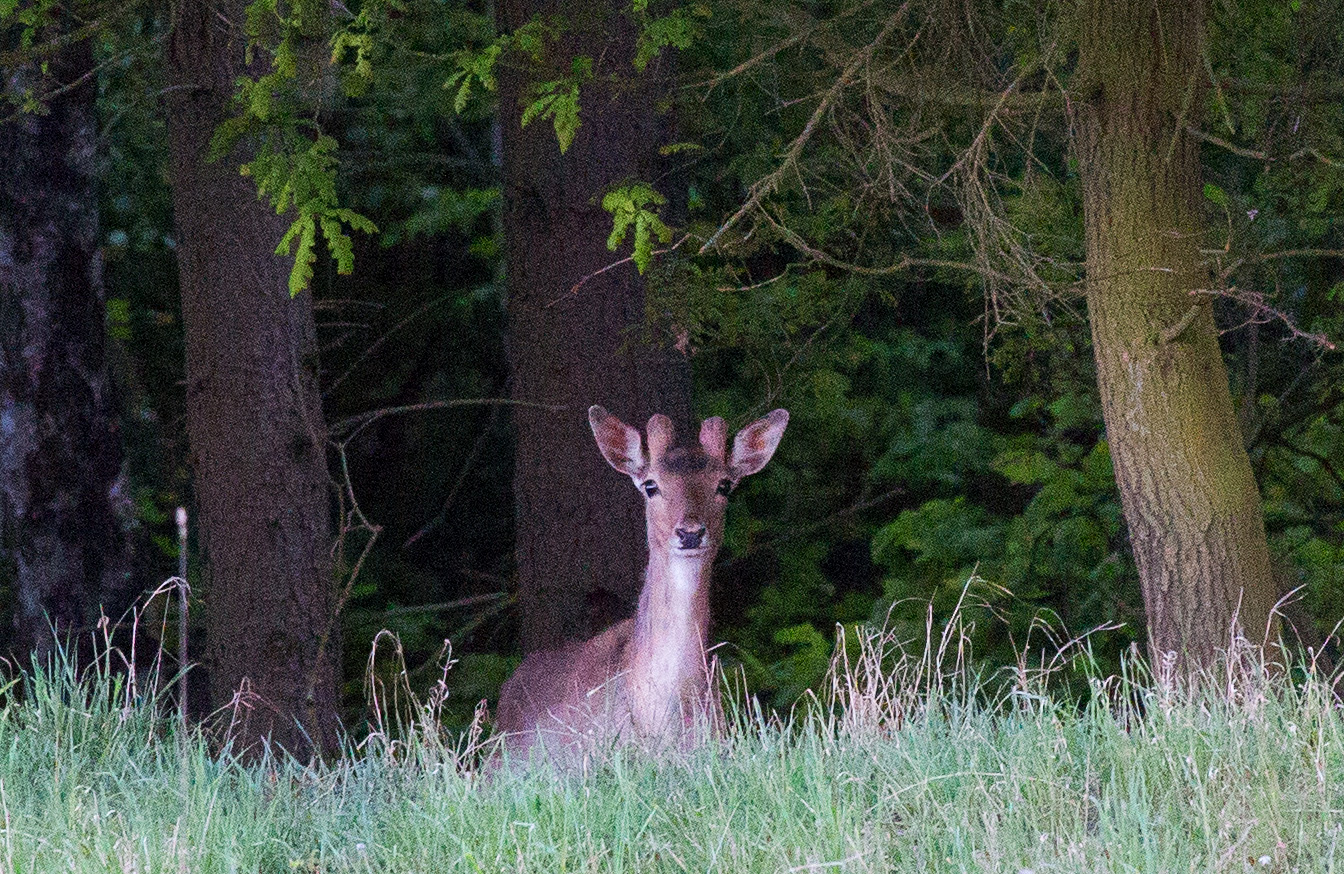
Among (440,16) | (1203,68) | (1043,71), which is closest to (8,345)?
(440,16)

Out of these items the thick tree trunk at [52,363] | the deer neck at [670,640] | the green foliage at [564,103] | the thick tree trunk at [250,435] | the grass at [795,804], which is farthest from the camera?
the thick tree trunk at [52,363]

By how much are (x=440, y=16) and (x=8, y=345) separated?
315 cm

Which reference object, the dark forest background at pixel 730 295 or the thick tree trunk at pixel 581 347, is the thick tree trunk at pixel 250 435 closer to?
the dark forest background at pixel 730 295

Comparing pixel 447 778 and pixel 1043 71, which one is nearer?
pixel 447 778

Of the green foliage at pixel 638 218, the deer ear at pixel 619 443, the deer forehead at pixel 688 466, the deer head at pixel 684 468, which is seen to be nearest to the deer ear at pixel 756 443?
the deer head at pixel 684 468

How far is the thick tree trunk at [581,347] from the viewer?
886 cm

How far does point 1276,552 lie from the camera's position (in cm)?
880

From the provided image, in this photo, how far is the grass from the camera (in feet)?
13.5

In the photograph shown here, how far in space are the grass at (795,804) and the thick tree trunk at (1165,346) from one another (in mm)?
1092

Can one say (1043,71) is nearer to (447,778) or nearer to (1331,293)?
(1331,293)

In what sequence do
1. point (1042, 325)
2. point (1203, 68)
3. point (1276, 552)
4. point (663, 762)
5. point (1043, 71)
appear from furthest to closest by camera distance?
point (1276, 552)
point (1043, 71)
point (1042, 325)
point (1203, 68)
point (663, 762)

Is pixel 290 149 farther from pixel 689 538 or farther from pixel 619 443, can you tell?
pixel 689 538

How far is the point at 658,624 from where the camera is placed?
7227 mm

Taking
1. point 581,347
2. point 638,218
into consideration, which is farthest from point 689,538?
point 581,347
